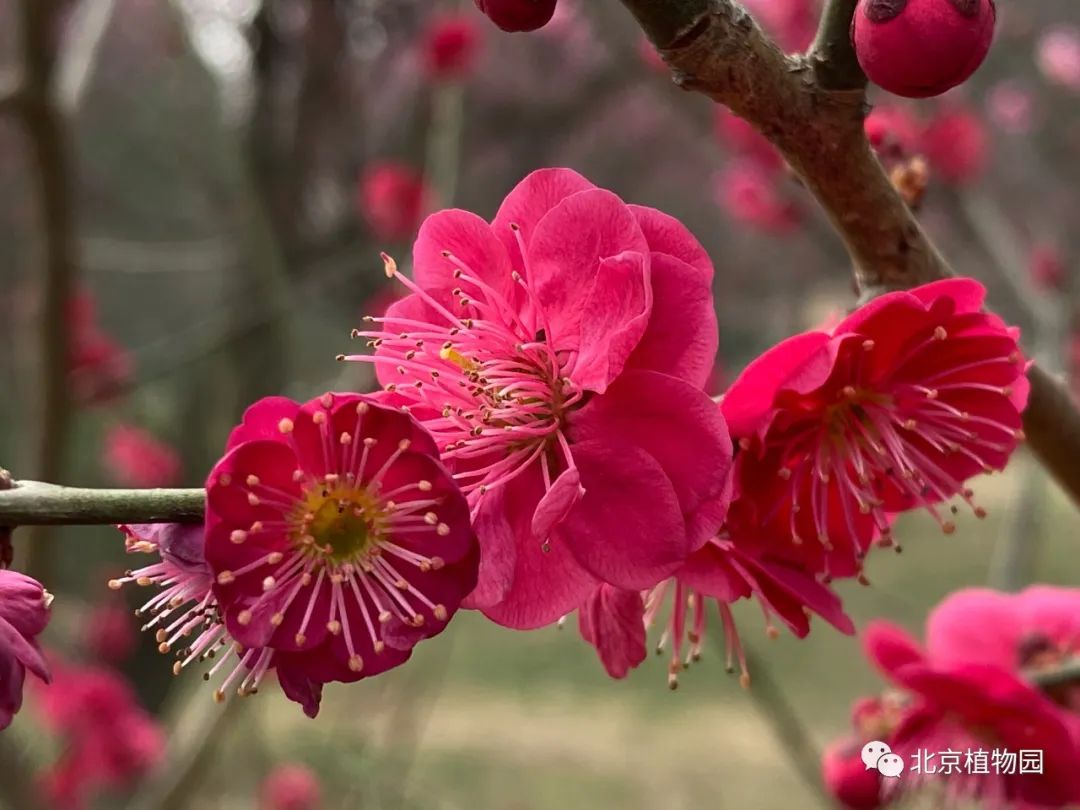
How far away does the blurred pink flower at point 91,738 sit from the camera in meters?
1.89

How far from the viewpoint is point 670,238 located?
0.47 metres

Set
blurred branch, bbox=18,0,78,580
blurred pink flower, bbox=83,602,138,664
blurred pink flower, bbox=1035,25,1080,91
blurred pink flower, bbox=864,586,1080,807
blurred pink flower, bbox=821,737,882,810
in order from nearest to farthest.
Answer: blurred pink flower, bbox=864,586,1080,807, blurred pink flower, bbox=821,737,882,810, blurred branch, bbox=18,0,78,580, blurred pink flower, bbox=1035,25,1080,91, blurred pink flower, bbox=83,602,138,664

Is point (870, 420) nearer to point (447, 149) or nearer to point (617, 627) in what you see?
point (617, 627)

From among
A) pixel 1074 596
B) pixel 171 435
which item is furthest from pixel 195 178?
A: pixel 1074 596

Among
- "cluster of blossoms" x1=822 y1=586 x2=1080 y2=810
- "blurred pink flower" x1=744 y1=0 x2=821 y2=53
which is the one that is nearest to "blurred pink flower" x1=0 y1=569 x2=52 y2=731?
"cluster of blossoms" x1=822 y1=586 x2=1080 y2=810

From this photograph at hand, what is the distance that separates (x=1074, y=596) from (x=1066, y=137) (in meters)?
1.88

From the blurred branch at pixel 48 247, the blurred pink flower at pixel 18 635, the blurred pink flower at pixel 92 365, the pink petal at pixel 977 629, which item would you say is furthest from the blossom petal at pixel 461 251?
the blurred pink flower at pixel 92 365

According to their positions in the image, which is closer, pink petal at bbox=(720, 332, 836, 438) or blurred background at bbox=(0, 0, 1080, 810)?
pink petal at bbox=(720, 332, 836, 438)

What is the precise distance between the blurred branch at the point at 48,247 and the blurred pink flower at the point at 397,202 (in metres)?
1.03

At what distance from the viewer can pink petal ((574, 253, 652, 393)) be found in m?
0.43

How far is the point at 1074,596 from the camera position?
823 millimetres

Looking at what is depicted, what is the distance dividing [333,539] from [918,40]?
12.4 inches

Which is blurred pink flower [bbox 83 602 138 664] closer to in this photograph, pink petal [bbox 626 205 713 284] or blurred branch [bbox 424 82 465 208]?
blurred branch [bbox 424 82 465 208]

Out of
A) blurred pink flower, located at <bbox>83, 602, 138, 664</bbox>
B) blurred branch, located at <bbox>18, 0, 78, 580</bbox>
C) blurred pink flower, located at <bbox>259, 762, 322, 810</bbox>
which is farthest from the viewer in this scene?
blurred pink flower, located at <bbox>83, 602, 138, 664</bbox>
